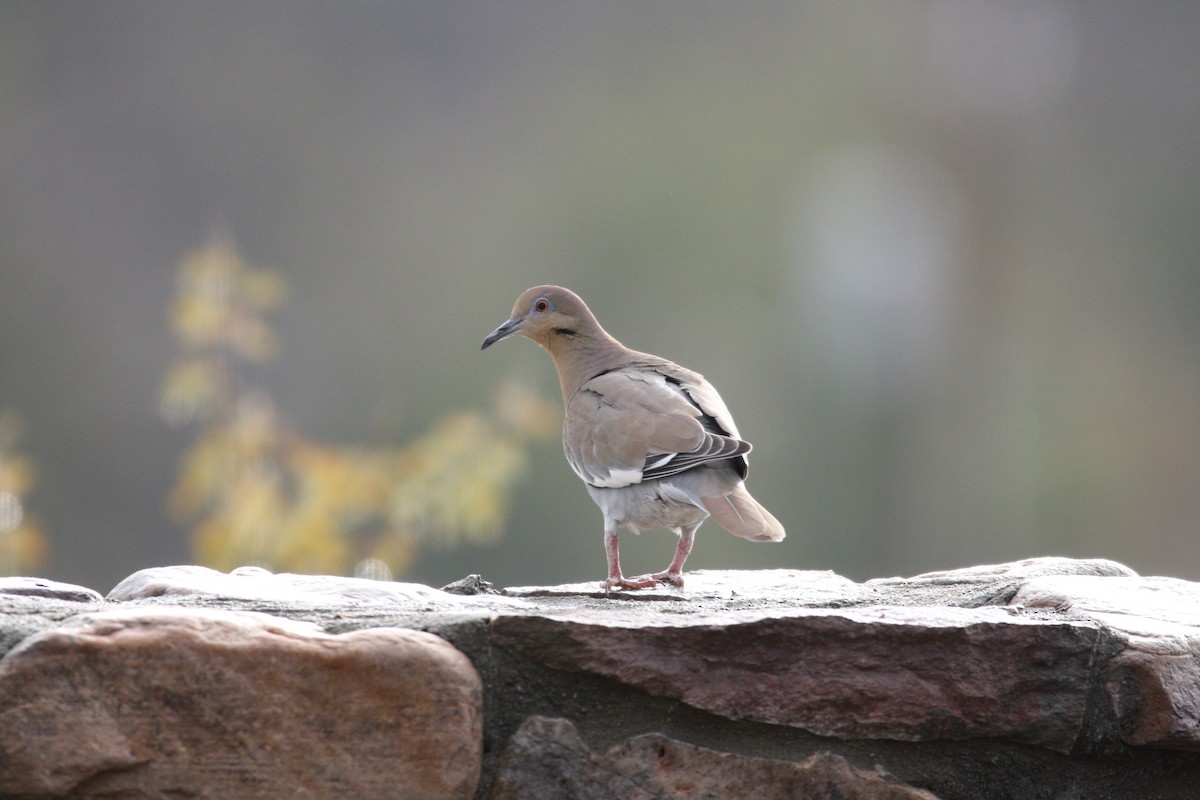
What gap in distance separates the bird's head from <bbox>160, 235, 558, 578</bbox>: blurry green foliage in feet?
3.25

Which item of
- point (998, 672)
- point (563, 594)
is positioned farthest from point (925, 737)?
point (563, 594)

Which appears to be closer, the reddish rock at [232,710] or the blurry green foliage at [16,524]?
A: the reddish rock at [232,710]

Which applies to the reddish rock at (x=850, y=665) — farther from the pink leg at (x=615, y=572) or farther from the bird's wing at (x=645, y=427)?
the bird's wing at (x=645, y=427)

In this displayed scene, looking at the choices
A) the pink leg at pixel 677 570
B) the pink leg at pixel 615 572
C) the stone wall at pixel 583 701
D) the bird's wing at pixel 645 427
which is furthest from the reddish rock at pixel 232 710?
the bird's wing at pixel 645 427

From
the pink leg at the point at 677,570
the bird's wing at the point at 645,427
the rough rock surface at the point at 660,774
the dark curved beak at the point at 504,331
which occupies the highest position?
the dark curved beak at the point at 504,331

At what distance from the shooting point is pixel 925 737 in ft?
6.56

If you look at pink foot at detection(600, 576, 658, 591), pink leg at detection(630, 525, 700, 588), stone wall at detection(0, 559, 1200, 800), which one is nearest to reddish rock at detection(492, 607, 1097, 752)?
stone wall at detection(0, 559, 1200, 800)

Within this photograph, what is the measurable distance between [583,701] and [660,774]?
16 centimetres

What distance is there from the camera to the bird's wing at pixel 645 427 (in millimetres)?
3617

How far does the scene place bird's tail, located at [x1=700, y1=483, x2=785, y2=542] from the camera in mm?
3377

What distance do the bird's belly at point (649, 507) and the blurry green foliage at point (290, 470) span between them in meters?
1.65

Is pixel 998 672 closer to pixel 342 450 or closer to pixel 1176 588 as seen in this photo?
pixel 1176 588

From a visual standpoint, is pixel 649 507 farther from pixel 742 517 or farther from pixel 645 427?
pixel 742 517

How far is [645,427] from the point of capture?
12.5 feet
